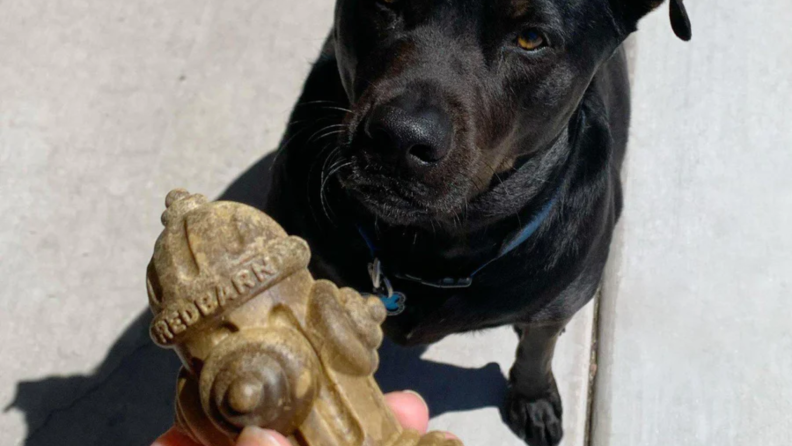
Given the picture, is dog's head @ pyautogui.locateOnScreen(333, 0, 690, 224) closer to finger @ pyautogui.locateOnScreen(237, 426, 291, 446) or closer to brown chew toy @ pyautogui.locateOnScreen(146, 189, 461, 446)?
brown chew toy @ pyautogui.locateOnScreen(146, 189, 461, 446)

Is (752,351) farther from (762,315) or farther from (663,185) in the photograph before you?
(663,185)

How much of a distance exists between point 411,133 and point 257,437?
0.69 m

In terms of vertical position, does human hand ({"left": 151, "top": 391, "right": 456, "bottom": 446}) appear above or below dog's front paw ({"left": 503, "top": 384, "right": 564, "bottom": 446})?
above

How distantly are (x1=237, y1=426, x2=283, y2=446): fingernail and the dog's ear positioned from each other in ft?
4.20

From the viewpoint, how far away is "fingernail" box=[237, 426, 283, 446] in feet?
3.79

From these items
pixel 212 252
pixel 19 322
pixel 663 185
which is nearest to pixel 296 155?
pixel 212 252

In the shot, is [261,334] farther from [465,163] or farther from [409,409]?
[465,163]

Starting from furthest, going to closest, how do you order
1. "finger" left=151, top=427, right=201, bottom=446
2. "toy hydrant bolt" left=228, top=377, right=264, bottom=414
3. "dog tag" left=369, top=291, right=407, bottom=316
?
"dog tag" left=369, top=291, right=407, bottom=316, "finger" left=151, top=427, right=201, bottom=446, "toy hydrant bolt" left=228, top=377, right=264, bottom=414

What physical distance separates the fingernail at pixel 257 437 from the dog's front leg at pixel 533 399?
140 centimetres

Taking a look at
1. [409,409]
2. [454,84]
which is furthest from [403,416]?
[454,84]

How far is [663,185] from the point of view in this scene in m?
2.98

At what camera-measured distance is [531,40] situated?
1.78 m

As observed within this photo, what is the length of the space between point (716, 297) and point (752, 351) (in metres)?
0.21

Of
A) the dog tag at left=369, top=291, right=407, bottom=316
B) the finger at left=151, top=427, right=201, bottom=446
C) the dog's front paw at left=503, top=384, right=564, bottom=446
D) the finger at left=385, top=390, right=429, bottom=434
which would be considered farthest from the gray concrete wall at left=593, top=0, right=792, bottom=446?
the finger at left=151, top=427, right=201, bottom=446
